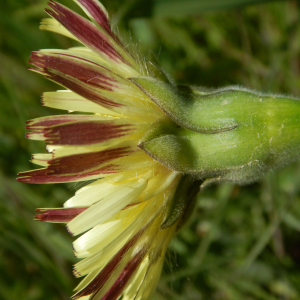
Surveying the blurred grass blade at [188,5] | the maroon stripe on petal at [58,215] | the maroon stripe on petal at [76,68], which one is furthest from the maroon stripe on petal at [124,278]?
the blurred grass blade at [188,5]

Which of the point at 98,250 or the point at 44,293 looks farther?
the point at 44,293

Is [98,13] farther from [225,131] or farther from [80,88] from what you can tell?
[225,131]

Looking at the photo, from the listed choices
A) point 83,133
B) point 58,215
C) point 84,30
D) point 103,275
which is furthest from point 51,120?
point 103,275

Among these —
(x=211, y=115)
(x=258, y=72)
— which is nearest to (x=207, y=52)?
(x=258, y=72)

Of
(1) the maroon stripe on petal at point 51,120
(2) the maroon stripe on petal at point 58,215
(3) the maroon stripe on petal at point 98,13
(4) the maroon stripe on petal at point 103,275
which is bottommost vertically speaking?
(4) the maroon stripe on petal at point 103,275

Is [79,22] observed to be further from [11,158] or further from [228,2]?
[11,158]

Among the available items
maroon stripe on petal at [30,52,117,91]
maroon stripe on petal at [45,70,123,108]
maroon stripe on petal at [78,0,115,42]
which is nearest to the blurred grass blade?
maroon stripe on petal at [78,0,115,42]

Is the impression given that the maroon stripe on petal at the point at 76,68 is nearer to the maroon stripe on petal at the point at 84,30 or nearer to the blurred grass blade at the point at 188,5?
the maroon stripe on petal at the point at 84,30
